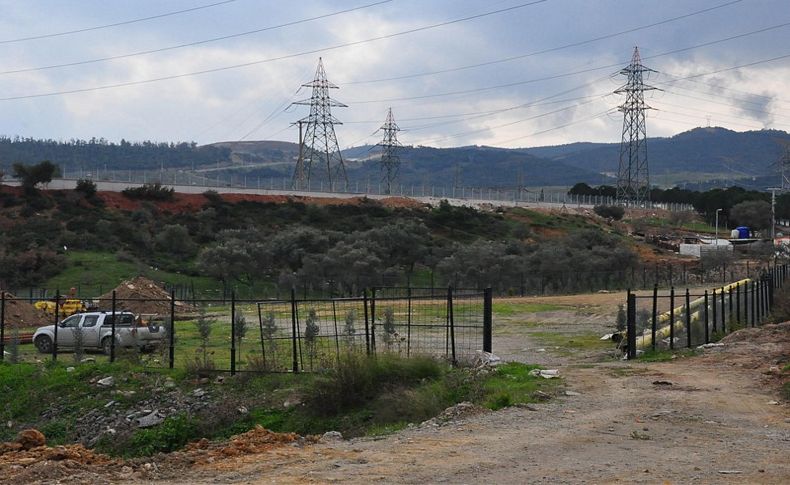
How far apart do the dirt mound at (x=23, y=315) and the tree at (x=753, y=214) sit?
10236 cm

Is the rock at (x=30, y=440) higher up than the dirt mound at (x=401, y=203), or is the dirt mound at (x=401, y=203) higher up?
the dirt mound at (x=401, y=203)

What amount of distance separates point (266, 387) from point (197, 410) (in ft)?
5.43

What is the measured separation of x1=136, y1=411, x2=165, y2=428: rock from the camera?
19547mm

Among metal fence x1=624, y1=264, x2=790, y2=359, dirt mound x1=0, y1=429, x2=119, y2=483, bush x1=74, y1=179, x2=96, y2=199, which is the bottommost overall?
dirt mound x1=0, y1=429, x2=119, y2=483

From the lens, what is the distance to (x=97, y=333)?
30.7m

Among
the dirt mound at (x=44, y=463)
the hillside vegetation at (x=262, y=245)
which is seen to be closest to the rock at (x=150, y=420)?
the dirt mound at (x=44, y=463)

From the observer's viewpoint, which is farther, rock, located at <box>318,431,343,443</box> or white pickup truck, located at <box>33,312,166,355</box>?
white pickup truck, located at <box>33,312,166,355</box>

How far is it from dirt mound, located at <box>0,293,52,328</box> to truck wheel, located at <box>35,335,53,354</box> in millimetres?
9824

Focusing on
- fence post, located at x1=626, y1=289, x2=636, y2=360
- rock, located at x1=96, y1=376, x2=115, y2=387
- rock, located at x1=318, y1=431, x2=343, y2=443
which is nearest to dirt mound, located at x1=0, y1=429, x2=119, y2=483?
A: rock, located at x1=318, y1=431, x2=343, y2=443

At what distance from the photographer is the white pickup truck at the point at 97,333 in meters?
29.3

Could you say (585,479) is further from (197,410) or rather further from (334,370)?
(197,410)

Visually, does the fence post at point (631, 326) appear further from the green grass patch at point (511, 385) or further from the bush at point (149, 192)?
the bush at point (149, 192)

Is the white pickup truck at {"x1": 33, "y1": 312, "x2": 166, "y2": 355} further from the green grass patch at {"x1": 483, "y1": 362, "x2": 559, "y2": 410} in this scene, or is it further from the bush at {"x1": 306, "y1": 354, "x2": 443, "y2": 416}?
the green grass patch at {"x1": 483, "y1": 362, "x2": 559, "y2": 410}

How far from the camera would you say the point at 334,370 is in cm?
1942
